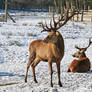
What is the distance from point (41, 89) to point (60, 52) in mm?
1040

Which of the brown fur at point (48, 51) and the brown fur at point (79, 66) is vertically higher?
the brown fur at point (48, 51)

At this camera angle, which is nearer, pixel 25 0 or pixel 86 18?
pixel 86 18

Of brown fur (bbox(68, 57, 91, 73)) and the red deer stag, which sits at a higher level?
the red deer stag

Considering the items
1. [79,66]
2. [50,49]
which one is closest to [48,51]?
[50,49]

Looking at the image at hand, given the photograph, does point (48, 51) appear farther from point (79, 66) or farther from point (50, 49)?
point (79, 66)

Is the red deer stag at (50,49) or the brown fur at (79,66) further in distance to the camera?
the brown fur at (79,66)

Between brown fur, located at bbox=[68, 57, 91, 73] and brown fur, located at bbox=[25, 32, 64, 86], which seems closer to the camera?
brown fur, located at bbox=[25, 32, 64, 86]

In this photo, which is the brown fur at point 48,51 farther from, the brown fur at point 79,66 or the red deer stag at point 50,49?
the brown fur at point 79,66

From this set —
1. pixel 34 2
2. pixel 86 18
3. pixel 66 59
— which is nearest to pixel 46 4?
pixel 34 2

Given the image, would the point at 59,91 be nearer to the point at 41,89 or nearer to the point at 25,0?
the point at 41,89

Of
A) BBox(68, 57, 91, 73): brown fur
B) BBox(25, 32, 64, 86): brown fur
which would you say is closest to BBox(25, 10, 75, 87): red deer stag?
BBox(25, 32, 64, 86): brown fur

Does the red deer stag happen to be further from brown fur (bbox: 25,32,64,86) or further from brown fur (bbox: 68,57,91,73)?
brown fur (bbox: 68,57,91,73)

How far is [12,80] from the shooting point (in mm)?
7605

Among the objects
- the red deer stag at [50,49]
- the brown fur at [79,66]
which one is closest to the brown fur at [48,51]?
the red deer stag at [50,49]
